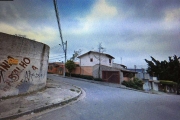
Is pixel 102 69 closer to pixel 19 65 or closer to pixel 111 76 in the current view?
pixel 111 76

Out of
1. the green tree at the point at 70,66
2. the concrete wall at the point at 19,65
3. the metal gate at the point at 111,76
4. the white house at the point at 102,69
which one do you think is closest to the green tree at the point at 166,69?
the white house at the point at 102,69

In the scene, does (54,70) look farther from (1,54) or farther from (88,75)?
(1,54)

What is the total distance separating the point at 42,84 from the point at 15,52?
3.71 meters

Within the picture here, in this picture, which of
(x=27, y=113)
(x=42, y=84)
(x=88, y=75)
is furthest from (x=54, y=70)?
(x=27, y=113)

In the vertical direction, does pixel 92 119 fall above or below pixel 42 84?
below

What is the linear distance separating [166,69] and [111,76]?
20.0 metres

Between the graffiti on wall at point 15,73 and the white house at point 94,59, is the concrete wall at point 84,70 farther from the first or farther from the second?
the graffiti on wall at point 15,73

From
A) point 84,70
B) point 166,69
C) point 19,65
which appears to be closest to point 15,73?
point 19,65

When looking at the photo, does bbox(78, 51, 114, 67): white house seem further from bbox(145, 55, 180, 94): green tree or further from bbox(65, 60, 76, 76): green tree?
bbox(145, 55, 180, 94): green tree

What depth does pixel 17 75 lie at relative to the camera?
7934mm

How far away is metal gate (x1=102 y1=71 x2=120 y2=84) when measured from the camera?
76.7 ft

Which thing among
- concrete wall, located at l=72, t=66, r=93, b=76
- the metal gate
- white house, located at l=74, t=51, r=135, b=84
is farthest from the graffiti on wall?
concrete wall, located at l=72, t=66, r=93, b=76

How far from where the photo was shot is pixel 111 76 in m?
24.3

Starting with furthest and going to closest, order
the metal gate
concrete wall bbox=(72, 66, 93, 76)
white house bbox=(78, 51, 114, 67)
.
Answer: white house bbox=(78, 51, 114, 67) → concrete wall bbox=(72, 66, 93, 76) → the metal gate
